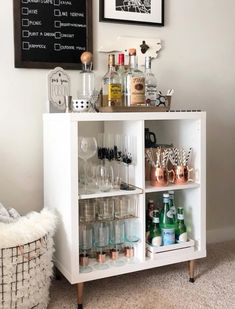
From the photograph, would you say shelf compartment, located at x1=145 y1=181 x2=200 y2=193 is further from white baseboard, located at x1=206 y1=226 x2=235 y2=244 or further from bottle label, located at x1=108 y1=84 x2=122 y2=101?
white baseboard, located at x1=206 y1=226 x2=235 y2=244

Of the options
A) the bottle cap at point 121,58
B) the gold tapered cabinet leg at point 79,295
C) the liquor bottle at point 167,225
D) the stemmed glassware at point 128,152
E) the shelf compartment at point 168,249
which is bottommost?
the gold tapered cabinet leg at point 79,295

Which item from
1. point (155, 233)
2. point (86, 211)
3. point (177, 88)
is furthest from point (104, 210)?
point (177, 88)

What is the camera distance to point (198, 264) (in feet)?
7.27

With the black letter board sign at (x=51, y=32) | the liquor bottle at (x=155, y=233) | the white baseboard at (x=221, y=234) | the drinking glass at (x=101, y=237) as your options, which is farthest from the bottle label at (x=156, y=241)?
the black letter board sign at (x=51, y=32)

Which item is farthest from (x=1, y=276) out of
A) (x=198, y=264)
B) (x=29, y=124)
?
(x=198, y=264)

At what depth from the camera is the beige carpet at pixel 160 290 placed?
5.82 ft

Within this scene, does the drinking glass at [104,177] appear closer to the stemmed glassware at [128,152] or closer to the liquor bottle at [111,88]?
the stemmed glassware at [128,152]

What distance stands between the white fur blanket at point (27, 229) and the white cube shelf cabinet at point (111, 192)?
75 mm

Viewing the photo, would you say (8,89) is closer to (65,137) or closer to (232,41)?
(65,137)

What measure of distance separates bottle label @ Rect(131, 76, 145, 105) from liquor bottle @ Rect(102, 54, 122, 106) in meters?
0.06

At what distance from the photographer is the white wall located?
2006 mm

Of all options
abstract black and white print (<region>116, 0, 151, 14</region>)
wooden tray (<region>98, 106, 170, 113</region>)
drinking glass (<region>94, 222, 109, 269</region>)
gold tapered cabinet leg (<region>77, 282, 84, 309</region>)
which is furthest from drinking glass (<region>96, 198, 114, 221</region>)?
abstract black and white print (<region>116, 0, 151, 14</region>)

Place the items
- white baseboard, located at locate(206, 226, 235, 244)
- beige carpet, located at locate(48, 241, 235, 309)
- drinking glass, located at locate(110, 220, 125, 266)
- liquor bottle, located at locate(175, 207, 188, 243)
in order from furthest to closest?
white baseboard, located at locate(206, 226, 235, 244), liquor bottle, located at locate(175, 207, 188, 243), drinking glass, located at locate(110, 220, 125, 266), beige carpet, located at locate(48, 241, 235, 309)

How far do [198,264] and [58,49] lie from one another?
1372mm
